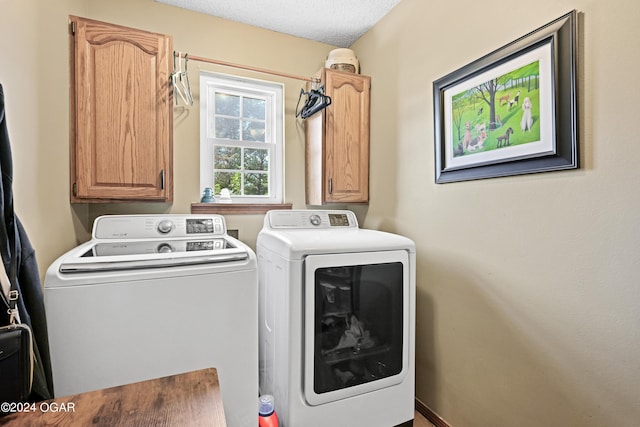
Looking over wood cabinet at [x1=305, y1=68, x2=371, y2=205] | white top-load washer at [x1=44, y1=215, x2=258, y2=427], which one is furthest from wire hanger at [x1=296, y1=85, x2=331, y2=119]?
white top-load washer at [x1=44, y1=215, x2=258, y2=427]

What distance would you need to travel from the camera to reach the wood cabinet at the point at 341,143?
89.0 inches

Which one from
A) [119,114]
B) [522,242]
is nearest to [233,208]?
[119,114]

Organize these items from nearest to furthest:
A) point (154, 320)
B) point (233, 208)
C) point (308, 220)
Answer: point (154, 320) → point (308, 220) → point (233, 208)

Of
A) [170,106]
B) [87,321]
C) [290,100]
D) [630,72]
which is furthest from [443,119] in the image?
[87,321]

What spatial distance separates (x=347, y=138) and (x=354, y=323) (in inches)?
52.5

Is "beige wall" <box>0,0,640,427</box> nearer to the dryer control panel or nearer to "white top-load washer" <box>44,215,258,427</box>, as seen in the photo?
the dryer control panel

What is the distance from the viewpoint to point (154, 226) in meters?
1.81

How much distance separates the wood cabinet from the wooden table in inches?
62.8

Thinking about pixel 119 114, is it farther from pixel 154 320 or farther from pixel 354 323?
pixel 354 323

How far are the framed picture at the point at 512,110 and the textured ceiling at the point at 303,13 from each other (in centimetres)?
88

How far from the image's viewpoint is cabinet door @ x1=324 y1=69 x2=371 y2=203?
227 cm

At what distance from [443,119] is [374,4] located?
3.32 ft

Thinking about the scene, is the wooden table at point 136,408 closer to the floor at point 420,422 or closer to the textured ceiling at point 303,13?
the floor at point 420,422

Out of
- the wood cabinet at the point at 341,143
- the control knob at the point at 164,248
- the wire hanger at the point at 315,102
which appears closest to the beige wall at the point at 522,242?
the wood cabinet at the point at 341,143
